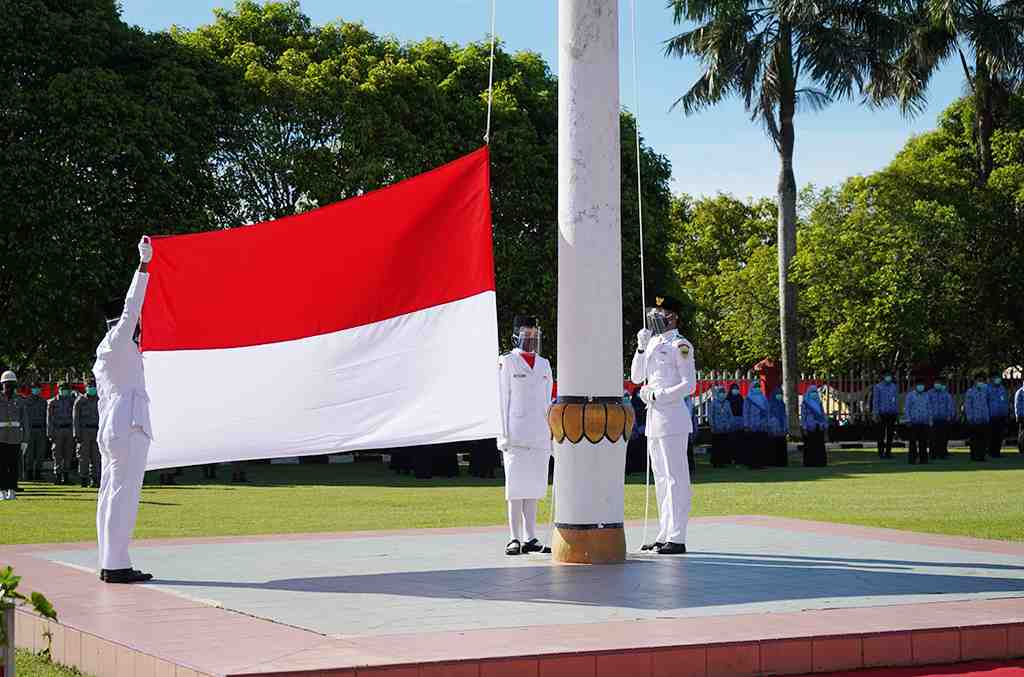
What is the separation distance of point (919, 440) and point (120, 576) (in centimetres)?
2609

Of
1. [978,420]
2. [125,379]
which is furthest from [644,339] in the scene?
[978,420]

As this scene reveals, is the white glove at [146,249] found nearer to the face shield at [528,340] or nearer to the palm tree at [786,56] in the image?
the face shield at [528,340]

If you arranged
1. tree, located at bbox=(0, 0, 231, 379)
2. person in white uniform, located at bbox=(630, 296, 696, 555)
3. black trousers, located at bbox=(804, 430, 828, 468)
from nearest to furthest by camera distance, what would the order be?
person in white uniform, located at bbox=(630, 296, 696, 555)
tree, located at bbox=(0, 0, 231, 379)
black trousers, located at bbox=(804, 430, 828, 468)

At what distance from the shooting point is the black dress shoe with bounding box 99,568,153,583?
1093 cm

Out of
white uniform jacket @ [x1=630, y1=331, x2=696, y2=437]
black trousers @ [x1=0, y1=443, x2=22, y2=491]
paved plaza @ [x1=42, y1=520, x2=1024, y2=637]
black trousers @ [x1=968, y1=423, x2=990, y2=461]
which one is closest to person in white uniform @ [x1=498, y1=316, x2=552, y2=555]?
paved plaza @ [x1=42, y1=520, x2=1024, y2=637]

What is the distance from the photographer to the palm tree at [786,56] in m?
38.8

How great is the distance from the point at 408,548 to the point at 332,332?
2.89 metres

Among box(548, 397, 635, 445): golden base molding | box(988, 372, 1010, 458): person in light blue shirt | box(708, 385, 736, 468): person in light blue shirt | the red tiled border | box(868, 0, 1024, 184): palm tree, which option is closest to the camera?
the red tiled border

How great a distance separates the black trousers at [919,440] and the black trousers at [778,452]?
→ 2.62 m

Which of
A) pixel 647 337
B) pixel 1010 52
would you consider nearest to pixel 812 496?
pixel 647 337

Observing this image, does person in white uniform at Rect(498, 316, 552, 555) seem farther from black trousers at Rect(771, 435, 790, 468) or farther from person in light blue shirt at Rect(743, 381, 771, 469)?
black trousers at Rect(771, 435, 790, 468)

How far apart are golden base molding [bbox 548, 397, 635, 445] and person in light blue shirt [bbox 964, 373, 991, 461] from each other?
2419 centimetres

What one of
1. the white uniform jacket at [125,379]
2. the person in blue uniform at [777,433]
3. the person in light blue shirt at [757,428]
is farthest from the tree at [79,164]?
the white uniform jacket at [125,379]

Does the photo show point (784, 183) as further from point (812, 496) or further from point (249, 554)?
point (249, 554)
